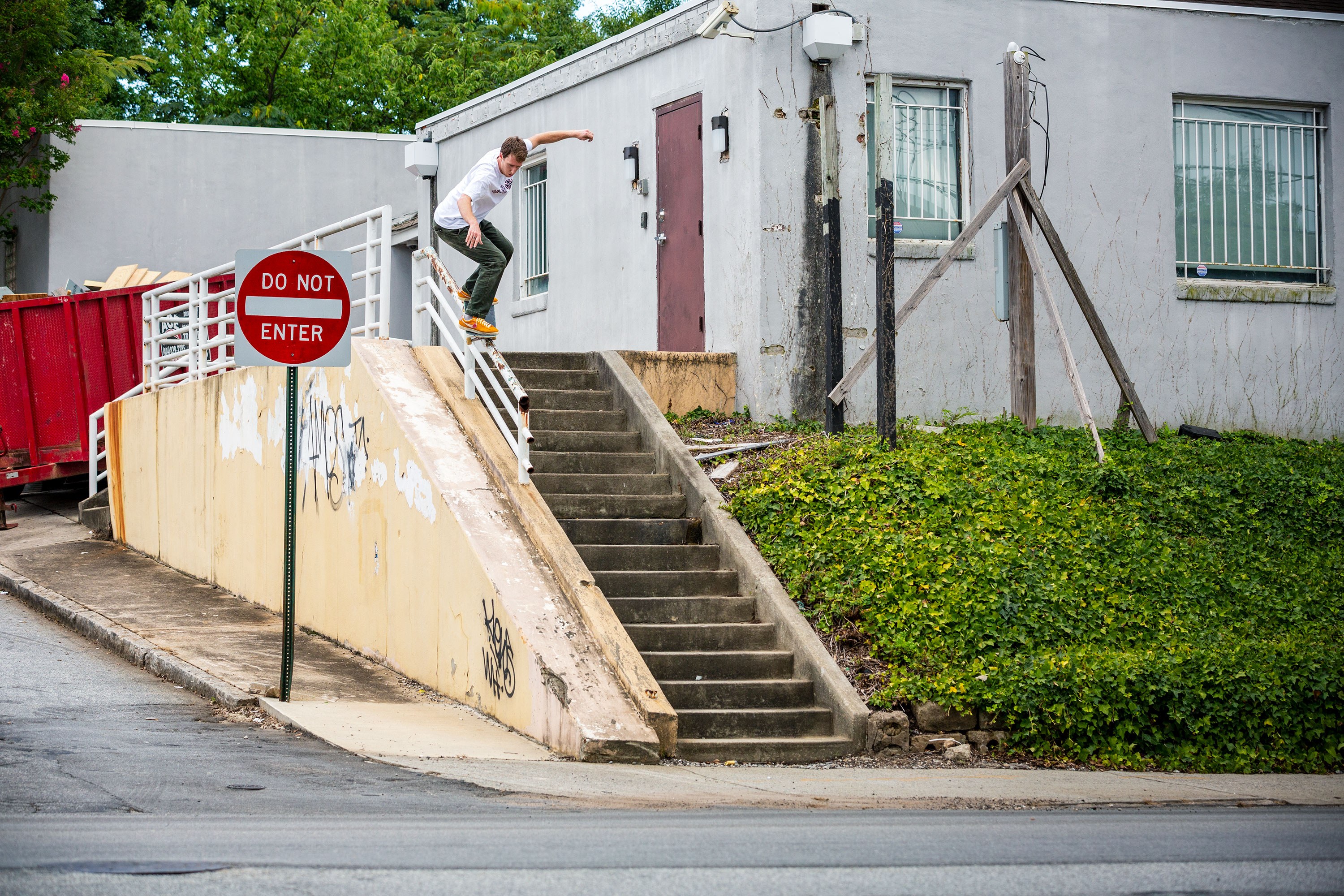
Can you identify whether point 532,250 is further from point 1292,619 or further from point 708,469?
point 1292,619

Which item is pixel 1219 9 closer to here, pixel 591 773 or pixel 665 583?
pixel 665 583

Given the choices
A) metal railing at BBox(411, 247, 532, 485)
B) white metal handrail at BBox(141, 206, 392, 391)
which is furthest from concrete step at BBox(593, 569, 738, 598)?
white metal handrail at BBox(141, 206, 392, 391)

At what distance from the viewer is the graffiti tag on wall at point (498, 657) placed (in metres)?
8.31

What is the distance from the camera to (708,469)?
10867 millimetres

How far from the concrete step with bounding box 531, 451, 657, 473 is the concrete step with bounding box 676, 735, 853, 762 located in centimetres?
315

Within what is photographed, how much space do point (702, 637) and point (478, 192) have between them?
14.1 ft

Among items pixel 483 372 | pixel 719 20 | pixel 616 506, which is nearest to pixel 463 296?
pixel 483 372

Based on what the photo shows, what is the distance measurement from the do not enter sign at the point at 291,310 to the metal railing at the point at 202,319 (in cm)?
250

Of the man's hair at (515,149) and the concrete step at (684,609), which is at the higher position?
the man's hair at (515,149)

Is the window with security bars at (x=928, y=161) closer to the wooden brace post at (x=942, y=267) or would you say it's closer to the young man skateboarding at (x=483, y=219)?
the wooden brace post at (x=942, y=267)

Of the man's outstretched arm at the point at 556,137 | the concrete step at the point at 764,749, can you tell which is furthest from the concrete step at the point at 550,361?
the concrete step at the point at 764,749

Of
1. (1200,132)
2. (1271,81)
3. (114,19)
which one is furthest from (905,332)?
(114,19)

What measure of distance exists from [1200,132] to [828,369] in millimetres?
5404

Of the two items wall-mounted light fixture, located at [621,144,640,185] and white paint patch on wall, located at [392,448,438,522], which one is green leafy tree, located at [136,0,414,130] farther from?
white paint patch on wall, located at [392,448,438,522]
